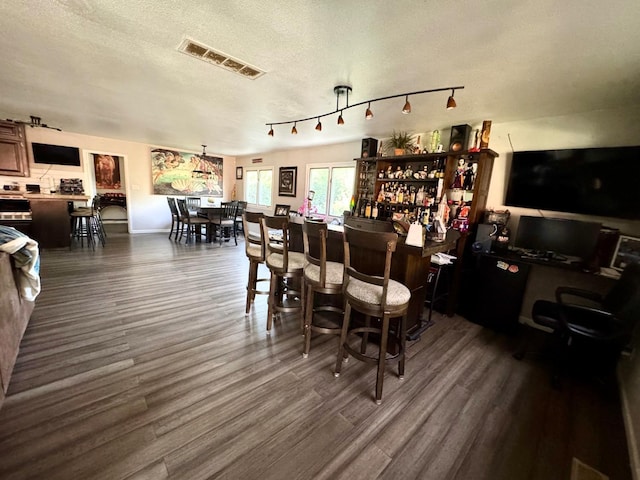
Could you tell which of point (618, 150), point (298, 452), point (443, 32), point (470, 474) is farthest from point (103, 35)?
point (618, 150)

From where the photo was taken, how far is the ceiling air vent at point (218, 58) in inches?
76.2

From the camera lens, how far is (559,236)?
2.62m

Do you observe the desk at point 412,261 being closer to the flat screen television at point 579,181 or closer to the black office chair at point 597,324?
the black office chair at point 597,324

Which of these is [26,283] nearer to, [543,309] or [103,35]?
[103,35]

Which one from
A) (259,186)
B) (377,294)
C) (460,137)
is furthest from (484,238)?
(259,186)

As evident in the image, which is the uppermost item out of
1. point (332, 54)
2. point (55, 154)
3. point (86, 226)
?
Answer: point (332, 54)

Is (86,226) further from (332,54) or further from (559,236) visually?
(559,236)

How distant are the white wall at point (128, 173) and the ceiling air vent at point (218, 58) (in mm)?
6035

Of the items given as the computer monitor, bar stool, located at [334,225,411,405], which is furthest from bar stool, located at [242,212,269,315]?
the computer monitor

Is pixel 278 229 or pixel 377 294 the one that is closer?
pixel 377 294

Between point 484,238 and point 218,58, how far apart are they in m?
3.25

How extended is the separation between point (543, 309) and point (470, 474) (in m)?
1.70

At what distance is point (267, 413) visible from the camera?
1558mm

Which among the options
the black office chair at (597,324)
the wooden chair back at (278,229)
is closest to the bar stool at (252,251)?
the wooden chair back at (278,229)
